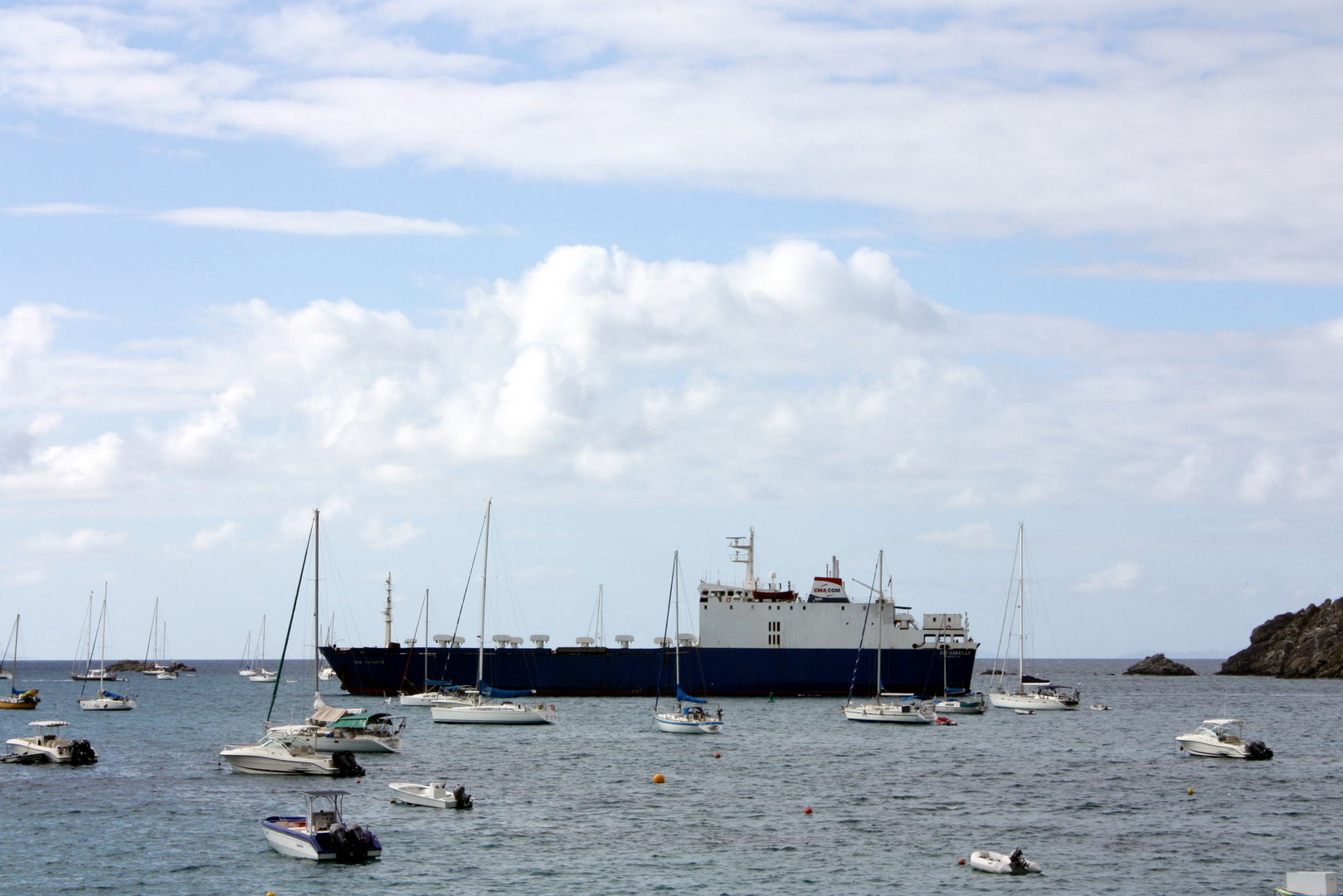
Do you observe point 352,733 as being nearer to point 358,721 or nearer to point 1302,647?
point 358,721

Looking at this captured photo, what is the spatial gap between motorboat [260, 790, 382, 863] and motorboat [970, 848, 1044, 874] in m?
14.9

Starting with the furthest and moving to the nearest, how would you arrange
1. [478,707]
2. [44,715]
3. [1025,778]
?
[44,715], [478,707], [1025,778]

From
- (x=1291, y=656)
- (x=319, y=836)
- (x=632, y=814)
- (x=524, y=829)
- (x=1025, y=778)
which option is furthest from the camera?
(x=1291, y=656)

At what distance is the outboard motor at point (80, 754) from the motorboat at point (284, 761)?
863 centimetres

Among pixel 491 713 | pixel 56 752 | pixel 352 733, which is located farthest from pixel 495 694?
pixel 56 752

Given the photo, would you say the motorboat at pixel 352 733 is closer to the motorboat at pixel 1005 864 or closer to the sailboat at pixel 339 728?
the sailboat at pixel 339 728

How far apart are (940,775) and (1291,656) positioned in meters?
150

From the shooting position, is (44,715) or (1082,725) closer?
(1082,725)

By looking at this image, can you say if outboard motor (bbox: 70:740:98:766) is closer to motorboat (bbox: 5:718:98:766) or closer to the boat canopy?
motorboat (bbox: 5:718:98:766)

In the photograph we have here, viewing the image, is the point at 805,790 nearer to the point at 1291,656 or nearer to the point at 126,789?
the point at 126,789

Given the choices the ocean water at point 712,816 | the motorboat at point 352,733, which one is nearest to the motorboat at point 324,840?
the ocean water at point 712,816

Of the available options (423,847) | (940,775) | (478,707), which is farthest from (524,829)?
(478,707)

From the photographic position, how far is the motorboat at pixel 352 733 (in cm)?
5097

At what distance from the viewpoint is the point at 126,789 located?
45344 millimetres
